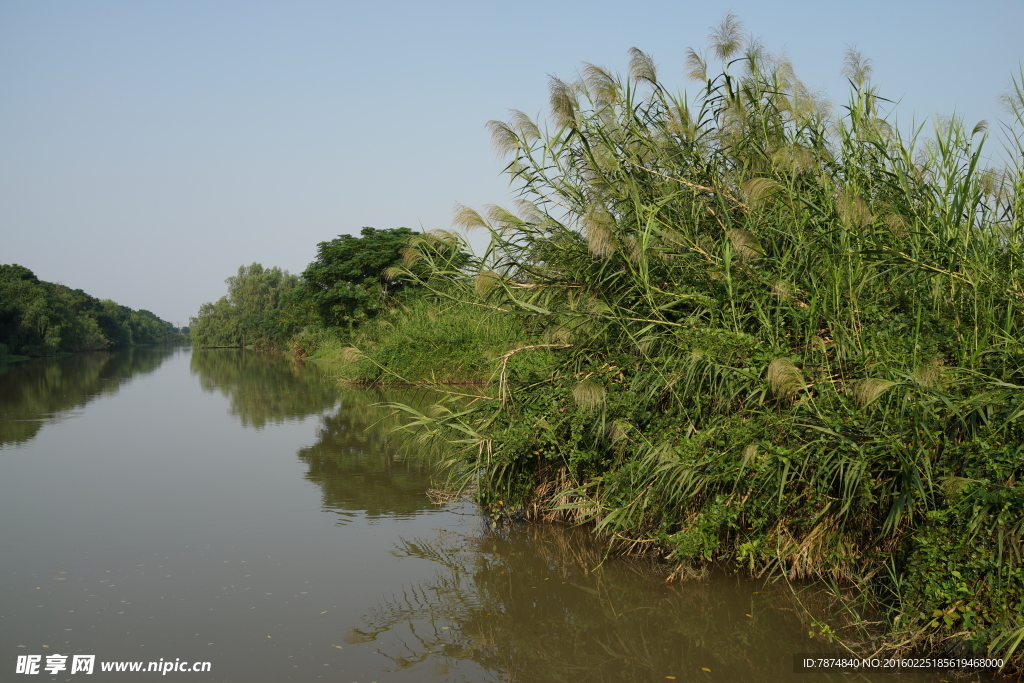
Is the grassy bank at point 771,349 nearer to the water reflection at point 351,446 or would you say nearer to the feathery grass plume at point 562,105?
the feathery grass plume at point 562,105

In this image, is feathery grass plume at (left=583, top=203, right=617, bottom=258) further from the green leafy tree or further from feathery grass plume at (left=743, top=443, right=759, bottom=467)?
the green leafy tree

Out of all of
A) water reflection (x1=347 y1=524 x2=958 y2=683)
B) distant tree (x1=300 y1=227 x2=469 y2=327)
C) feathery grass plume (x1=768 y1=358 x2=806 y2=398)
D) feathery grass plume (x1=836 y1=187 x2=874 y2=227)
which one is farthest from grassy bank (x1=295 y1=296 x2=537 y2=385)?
feathery grass plume (x1=768 y1=358 x2=806 y2=398)

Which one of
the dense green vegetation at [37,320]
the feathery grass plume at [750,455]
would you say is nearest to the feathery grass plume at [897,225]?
the feathery grass plume at [750,455]

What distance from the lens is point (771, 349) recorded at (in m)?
5.32

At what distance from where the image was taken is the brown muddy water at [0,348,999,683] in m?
4.58

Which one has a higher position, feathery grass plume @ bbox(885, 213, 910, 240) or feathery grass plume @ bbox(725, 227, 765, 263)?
feathery grass plume @ bbox(885, 213, 910, 240)

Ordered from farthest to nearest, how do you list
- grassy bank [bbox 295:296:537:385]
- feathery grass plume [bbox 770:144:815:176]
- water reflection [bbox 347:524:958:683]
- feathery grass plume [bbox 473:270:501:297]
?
grassy bank [bbox 295:296:537:385] < feathery grass plume [bbox 473:270:501:297] < feathery grass plume [bbox 770:144:815:176] < water reflection [bbox 347:524:958:683]

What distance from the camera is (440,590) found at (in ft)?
19.3

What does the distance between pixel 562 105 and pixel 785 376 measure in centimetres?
315

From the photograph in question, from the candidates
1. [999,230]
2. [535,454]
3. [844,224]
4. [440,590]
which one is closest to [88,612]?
[440,590]

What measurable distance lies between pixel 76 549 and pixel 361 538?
7.90 feet

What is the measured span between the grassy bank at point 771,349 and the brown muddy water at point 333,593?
0.47 meters

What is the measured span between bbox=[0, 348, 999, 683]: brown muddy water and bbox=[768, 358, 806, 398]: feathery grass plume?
1512 millimetres

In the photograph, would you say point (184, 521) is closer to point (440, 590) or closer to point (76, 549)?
point (76, 549)
